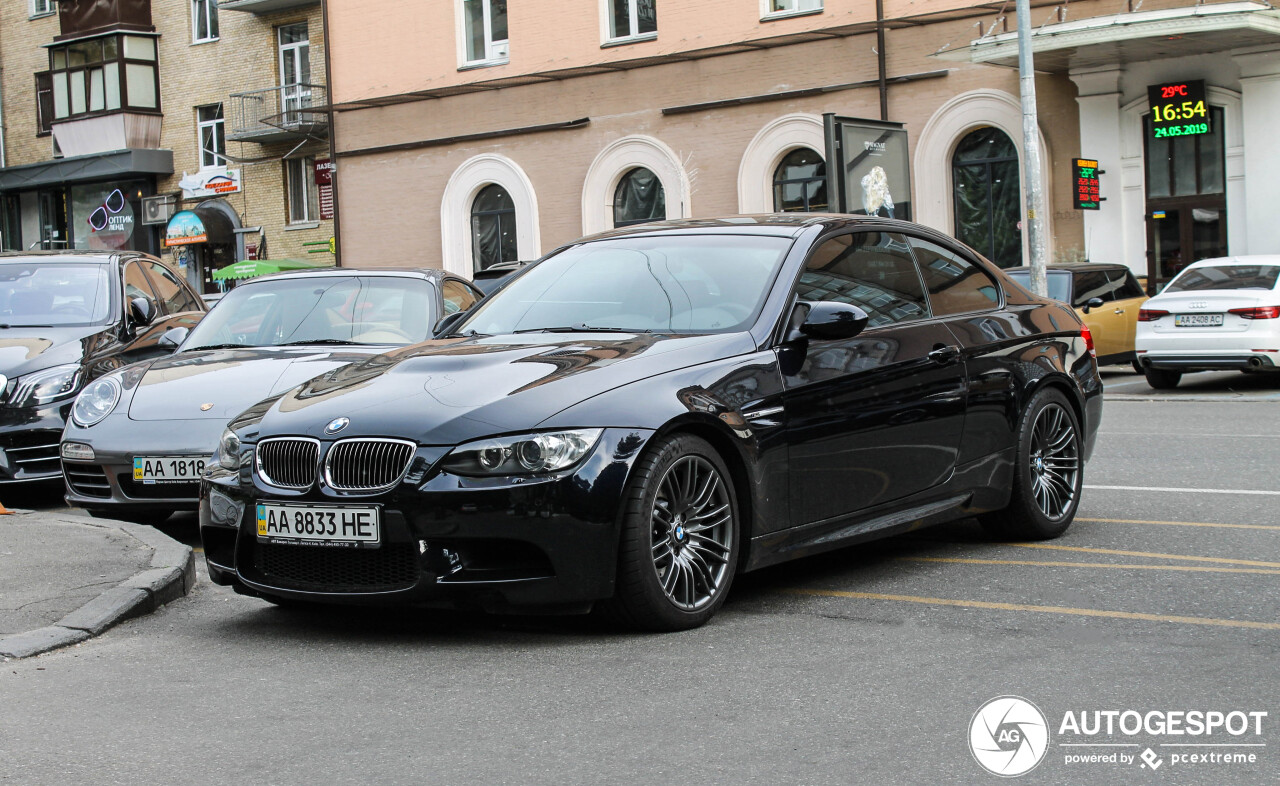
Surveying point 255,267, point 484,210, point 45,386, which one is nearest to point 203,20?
point 255,267

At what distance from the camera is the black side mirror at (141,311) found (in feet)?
35.3

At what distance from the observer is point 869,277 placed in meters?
6.62

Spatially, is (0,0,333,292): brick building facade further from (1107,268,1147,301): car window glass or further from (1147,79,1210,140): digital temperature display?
(1107,268,1147,301): car window glass

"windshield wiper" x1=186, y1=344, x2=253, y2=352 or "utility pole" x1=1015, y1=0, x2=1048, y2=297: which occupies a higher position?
"utility pole" x1=1015, y1=0, x2=1048, y2=297


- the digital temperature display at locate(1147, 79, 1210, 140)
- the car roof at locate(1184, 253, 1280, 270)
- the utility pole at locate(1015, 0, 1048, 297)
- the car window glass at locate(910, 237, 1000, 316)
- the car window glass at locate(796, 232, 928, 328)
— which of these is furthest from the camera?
the digital temperature display at locate(1147, 79, 1210, 140)

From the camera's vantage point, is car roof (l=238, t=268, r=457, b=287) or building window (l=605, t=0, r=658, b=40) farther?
building window (l=605, t=0, r=658, b=40)

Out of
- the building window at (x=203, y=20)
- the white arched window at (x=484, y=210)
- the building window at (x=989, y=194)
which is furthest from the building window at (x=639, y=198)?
the building window at (x=203, y=20)

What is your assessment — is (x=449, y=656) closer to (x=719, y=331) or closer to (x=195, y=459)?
(x=719, y=331)

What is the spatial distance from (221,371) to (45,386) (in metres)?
2.09

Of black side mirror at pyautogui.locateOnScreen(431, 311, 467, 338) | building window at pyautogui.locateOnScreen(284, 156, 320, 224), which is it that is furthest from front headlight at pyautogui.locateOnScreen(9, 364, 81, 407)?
building window at pyautogui.locateOnScreen(284, 156, 320, 224)

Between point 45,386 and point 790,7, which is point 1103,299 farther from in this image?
point 45,386

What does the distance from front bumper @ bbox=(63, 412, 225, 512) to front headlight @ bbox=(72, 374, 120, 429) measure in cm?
8

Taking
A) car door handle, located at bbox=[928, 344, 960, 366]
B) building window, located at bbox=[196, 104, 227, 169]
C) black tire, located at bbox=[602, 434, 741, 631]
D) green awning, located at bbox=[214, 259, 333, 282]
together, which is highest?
building window, located at bbox=[196, 104, 227, 169]

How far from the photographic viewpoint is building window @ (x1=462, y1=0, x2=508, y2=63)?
33125mm
